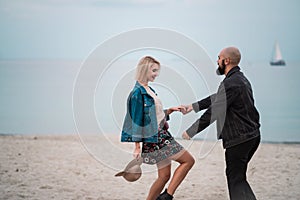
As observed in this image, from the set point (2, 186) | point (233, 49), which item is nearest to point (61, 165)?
point (2, 186)

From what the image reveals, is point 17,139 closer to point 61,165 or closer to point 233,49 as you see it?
point 61,165

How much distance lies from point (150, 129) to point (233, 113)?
0.77 meters

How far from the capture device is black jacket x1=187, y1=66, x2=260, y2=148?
5.36 m

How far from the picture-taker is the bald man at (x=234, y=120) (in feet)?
17.6

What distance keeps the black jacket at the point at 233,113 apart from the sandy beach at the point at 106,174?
3.02ft

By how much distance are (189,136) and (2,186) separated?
2768 mm

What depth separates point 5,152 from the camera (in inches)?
380

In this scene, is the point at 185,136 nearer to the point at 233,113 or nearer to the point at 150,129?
the point at 150,129

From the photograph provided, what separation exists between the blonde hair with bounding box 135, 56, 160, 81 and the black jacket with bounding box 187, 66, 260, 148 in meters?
0.65

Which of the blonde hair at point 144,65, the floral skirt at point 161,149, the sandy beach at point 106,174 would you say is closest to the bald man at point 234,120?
the floral skirt at point 161,149

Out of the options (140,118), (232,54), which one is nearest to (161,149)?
(140,118)

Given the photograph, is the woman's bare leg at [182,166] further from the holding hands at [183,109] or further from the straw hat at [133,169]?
the holding hands at [183,109]

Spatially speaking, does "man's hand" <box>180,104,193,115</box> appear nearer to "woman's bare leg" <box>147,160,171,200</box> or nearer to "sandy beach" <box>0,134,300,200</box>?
"woman's bare leg" <box>147,160,171,200</box>

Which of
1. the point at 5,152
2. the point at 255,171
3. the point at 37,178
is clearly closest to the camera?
the point at 37,178
